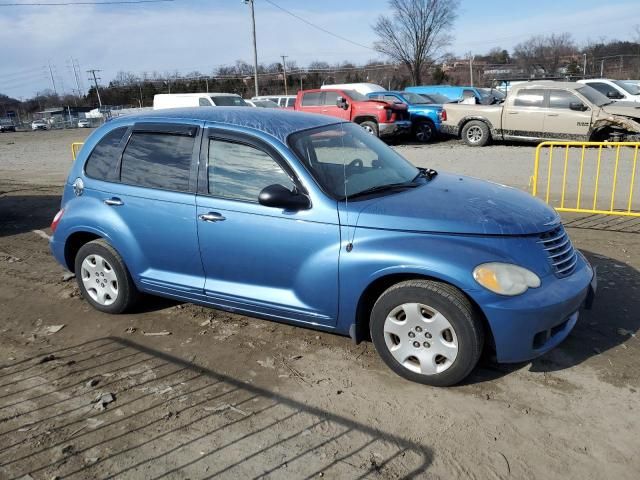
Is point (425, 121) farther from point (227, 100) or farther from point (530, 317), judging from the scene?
point (530, 317)

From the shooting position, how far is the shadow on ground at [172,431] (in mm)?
2824

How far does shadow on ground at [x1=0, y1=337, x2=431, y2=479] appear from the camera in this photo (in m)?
2.82

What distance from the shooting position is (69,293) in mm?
5434

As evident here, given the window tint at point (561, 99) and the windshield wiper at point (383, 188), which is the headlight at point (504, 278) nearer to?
the windshield wiper at point (383, 188)

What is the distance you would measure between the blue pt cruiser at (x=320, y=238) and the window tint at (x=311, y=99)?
555 inches

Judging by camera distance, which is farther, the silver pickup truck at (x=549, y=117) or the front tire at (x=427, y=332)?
the silver pickup truck at (x=549, y=117)

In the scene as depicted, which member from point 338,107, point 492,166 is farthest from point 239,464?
point 338,107

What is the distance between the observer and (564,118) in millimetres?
14219

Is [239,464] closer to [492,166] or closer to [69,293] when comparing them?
[69,293]

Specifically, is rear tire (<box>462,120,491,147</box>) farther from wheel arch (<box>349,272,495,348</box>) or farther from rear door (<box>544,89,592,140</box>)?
wheel arch (<box>349,272,495,348</box>)

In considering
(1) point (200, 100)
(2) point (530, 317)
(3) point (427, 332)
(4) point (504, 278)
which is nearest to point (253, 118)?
(3) point (427, 332)

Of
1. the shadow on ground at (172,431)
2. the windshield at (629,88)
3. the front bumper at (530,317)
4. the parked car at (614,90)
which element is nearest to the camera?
the shadow on ground at (172,431)

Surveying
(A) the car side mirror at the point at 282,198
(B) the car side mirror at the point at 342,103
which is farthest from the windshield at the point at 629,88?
(A) the car side mirror at the point at 282,198

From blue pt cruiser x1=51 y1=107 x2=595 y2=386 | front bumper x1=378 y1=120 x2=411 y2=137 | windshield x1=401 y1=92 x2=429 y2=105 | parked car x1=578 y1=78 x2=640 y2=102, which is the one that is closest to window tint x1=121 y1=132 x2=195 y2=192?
blue pt cruiser x1=51 y1=107 x2=595 y2=386
